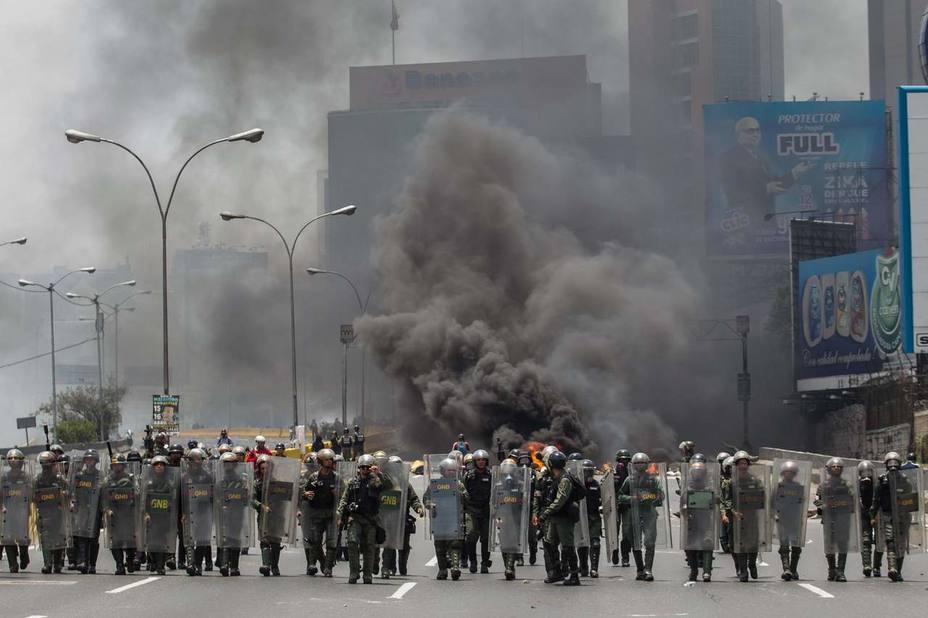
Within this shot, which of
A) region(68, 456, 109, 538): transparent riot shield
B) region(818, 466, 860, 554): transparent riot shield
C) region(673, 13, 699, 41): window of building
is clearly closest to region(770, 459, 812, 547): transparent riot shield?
region(818, 466, 860, 554): transparent riot shield

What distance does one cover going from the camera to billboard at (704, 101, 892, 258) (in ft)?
289

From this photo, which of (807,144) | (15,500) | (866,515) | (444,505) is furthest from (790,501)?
(807,144)

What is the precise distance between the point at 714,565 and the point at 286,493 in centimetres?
Answer: 674

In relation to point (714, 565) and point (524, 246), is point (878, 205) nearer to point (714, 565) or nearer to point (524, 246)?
point (524, 246)

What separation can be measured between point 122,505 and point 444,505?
4.30 m

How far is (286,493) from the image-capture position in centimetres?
2045

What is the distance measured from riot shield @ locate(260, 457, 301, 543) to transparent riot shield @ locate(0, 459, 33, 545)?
10.9ft

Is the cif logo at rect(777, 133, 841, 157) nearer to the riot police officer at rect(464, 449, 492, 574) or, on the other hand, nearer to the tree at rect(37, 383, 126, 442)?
the tree at rect(37, 383, 126, 442)

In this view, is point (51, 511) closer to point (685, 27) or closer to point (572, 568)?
point (572, 568)

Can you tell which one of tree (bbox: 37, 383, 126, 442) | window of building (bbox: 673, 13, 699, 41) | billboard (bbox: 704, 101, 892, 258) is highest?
window of building (bbox: 673, 13, 699, 41)

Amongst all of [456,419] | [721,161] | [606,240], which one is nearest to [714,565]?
[456,419]

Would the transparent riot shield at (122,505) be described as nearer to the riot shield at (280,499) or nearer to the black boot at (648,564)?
the riot shield at (280,499)

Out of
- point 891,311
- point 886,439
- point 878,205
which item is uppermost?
point 878,205

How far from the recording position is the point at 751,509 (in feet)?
64.6
